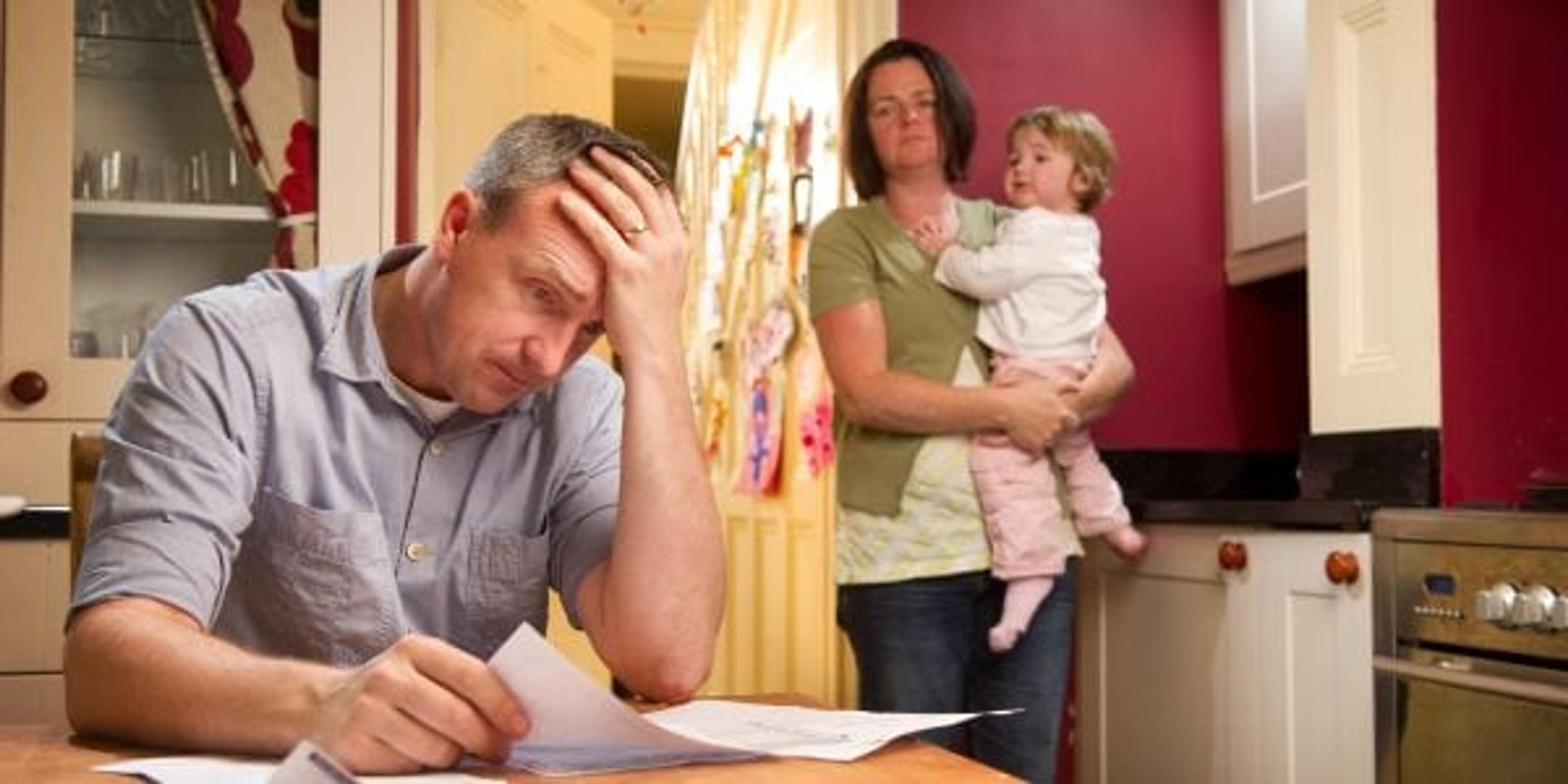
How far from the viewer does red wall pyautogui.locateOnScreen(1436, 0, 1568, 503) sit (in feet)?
7.39

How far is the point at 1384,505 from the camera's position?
225 cm

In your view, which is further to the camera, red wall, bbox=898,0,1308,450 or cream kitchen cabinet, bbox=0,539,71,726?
red wall, bbox=898,0,1308,450

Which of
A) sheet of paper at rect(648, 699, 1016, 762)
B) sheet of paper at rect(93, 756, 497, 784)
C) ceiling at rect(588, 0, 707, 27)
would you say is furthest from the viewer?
ceiling at rect(588, 0, 707, 27)

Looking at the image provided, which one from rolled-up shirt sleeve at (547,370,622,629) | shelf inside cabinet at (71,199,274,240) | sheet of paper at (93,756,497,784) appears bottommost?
sheet of paper at (93,756,497,784)

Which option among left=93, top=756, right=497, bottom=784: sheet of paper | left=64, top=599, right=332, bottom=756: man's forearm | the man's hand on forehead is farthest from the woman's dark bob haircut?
left=93, top=756, right=497, bottom=784: sheet of paper

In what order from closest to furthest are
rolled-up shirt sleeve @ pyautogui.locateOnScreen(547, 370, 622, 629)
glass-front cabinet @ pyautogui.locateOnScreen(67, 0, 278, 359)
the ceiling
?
rolled-up shirt sleeve @ pyautogui.locateOnScreen(547, 370, 622, 629), glass-front cabinet @ pyautogui.locateOnScreen(67, 0, 278, 359), the ceiling

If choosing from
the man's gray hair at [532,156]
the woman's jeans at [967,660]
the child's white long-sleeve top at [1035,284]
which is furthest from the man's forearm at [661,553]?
the child's white long-sleeve top at [1035,284]

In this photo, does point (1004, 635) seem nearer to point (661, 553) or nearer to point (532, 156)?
point (661, 553)

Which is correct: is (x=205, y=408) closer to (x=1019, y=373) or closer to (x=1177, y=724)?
(x=1019, y=373)

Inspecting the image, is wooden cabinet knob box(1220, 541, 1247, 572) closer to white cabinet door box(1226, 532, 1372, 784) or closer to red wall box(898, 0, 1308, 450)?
white cabinet door box(1226, 532, 1372, 784)

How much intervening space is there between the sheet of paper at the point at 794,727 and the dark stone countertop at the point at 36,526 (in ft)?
4.45

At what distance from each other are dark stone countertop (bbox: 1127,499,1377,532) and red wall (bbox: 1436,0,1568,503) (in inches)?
5.7

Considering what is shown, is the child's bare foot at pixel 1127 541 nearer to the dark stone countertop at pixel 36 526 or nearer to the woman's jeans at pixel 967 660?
the woman's jeans at pixel 967 660

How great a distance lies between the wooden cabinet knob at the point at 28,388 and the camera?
7.71ft
